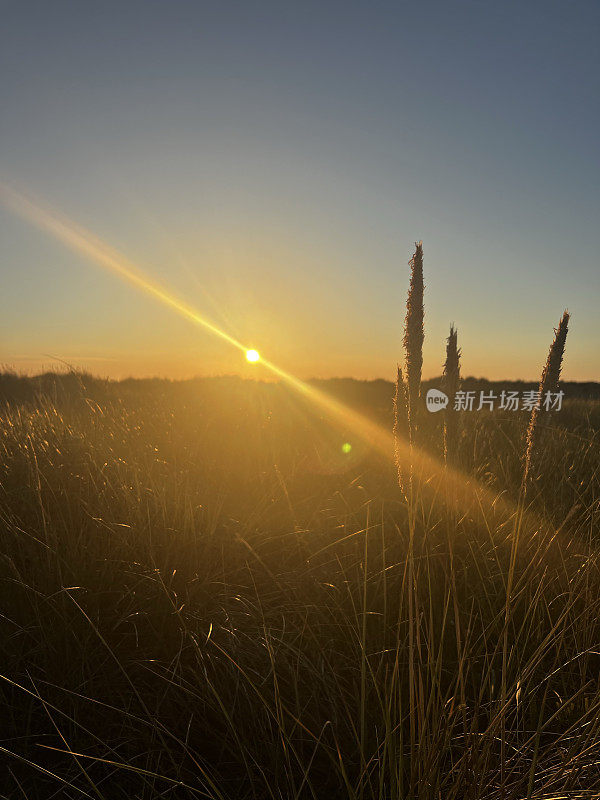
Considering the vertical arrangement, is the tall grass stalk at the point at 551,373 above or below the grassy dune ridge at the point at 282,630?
above

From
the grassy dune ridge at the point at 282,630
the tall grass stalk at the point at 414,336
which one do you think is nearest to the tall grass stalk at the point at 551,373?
the grassy dune ridge at the point at 282,630

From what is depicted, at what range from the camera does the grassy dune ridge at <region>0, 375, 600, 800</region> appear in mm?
1450

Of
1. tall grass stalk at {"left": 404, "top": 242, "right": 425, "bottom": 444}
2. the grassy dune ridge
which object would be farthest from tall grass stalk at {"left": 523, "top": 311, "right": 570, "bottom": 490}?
tall grass stalk at {"left": 404, "top": 242, "right": 425, "bottom": 444}

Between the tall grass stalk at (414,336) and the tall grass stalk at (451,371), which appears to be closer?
the tall grass stalk at (414,336)

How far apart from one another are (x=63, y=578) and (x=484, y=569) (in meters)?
2.09

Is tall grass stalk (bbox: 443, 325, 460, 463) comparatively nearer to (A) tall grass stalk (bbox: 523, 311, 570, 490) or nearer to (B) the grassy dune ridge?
(B) the grassy dune ridge

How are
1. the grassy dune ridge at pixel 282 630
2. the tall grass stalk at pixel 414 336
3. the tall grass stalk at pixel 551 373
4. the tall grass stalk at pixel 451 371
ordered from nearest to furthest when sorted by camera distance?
1. the grassy dune ridge at pixel 282 630
2. the tall grass stalk at pixel 414 336
3. the tall grass stalk at pixel 451 371
4. the tall grass stalk at pixel 551 373

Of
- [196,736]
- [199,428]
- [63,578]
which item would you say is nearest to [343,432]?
[199,428]

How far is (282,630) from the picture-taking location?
2105 mm

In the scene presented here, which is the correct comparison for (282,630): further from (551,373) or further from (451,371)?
(551,373)

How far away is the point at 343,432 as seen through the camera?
19.6 ft

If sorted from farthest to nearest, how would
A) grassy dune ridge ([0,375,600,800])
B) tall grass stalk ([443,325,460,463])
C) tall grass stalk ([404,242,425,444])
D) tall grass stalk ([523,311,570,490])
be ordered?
1. tall grass stalk ([523,311,570,490])
2. tall grass stalk ([443,325,460,463])
3. tall grass stalk ([404,242,425,444])
4. grassy dune ridge ([0,375,600,800])

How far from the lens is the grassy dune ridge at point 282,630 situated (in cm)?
145

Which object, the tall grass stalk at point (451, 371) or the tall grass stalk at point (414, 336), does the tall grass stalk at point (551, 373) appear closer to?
the tall grass stalk at point (451, 371)
